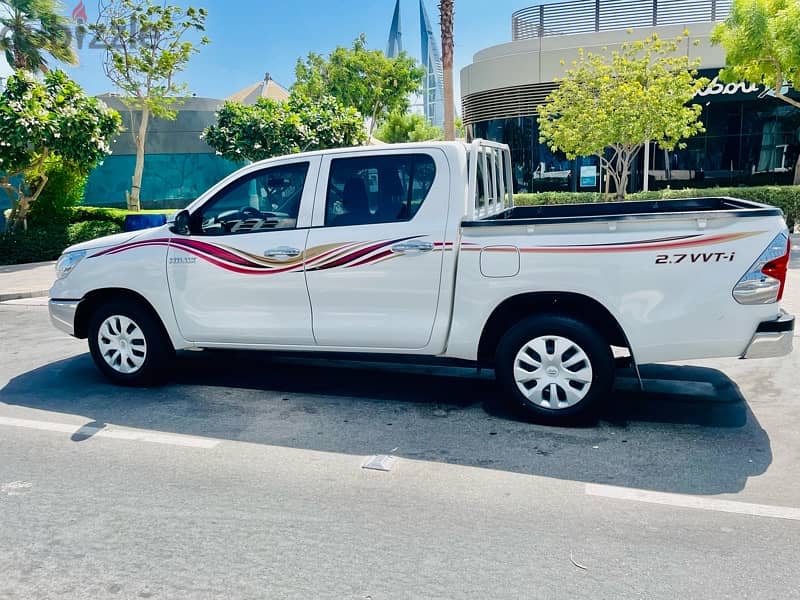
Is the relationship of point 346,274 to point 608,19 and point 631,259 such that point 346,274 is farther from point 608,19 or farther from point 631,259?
point 608,19

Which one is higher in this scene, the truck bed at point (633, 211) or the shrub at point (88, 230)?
the truck bed at point (633, 211)

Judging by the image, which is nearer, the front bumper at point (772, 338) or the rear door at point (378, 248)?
the front bumper at point (772, 338)

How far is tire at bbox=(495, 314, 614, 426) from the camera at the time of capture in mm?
5055

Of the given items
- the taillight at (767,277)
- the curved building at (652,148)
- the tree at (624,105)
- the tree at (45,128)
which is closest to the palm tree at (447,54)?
the tree at (624,105)

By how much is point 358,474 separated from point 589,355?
179 cm

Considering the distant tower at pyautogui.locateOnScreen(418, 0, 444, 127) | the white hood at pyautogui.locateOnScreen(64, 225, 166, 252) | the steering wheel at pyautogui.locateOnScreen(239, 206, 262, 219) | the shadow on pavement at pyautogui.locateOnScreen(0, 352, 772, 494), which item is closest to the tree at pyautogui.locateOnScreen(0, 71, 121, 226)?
the shadow on pavement at pyautogui.locateOnScreen(0, 352, 772, 494)

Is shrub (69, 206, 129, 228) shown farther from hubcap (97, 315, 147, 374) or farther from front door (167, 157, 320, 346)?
front door (167, 157, 320, 346)

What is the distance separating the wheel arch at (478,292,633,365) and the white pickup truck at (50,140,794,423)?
1 centimetres

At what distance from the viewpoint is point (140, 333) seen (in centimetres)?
629

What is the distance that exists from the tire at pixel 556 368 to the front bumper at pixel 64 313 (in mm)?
3770

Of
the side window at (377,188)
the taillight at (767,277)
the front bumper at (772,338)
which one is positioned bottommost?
the front bumper at (772,338)

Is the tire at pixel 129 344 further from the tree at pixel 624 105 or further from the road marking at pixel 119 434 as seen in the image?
the tree at pixel 624 105

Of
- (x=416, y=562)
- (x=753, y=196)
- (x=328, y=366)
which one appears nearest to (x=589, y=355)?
(x=416, y=562)

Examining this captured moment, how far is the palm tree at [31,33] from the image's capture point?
21.9m
